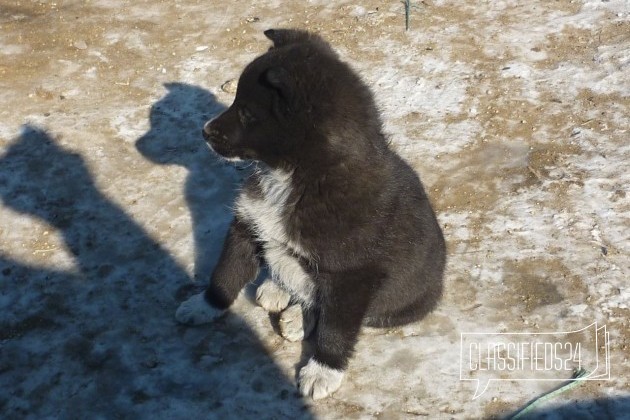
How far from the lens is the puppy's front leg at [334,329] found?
3465 mm

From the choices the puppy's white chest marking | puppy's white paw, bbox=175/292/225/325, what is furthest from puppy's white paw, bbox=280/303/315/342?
the puppy's white chest marking

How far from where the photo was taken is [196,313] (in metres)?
3.98

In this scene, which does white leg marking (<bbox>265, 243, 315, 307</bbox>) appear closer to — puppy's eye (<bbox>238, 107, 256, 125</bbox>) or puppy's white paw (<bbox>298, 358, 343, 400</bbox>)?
puppy's white paw (<bbox>298, 358, 343, 400</bbox>)

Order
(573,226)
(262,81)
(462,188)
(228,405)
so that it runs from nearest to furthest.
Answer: (262,81) < (228,405) < (573,226) < (462,188)

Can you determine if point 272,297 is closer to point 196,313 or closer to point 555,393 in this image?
point 196,313

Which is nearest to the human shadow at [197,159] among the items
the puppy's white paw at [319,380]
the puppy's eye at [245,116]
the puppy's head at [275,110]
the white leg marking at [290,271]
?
the white leg marking at [290,271]

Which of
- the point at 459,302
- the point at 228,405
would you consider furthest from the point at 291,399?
the point at 459,302

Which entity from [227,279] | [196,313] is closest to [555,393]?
[227,279]

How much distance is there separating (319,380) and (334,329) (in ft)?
0.94

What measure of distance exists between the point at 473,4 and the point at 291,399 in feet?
14.9

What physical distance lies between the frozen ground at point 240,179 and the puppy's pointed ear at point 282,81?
1492mm

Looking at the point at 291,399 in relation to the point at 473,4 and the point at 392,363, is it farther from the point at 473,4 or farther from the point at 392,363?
the point at 473,4

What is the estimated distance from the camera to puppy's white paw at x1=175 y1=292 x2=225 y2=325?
398cm

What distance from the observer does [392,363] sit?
12.5 feet
